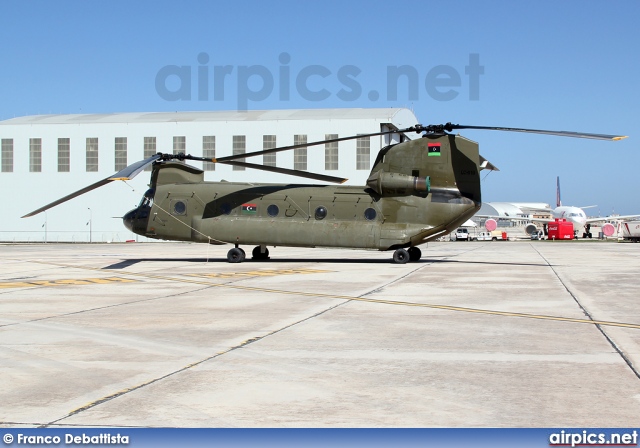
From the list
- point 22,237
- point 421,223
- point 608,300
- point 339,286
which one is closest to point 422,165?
point 421,223

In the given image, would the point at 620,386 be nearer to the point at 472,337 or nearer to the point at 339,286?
the point at 472,337

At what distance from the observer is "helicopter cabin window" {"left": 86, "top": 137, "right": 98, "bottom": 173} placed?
214 feet

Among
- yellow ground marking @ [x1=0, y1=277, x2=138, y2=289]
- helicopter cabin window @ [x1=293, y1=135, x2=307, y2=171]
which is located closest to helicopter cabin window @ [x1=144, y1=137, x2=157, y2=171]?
helicopter cabin window @ [x1=293, y1=135, x2=307, y2=171]

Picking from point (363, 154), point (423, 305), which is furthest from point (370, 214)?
point (363, 154)

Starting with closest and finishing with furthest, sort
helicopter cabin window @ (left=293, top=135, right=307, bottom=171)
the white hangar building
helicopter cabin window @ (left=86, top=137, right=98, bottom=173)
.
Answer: the white hangar building < helicopter cabin window @ (left=293, top=135, right=307, bottom=171) < helicopter cabin window @ (left=86, top=137, right=98, bottom=173)

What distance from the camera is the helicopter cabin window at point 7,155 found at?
6744cm

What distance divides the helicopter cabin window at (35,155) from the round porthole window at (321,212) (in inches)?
1922

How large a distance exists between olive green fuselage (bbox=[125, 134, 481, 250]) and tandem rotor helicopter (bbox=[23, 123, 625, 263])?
0.04 m

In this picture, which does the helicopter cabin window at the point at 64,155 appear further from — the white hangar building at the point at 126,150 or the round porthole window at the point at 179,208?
the round porthole window at the point at 179,208

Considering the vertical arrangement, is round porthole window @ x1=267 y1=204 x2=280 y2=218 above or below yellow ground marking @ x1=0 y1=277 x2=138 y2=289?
above

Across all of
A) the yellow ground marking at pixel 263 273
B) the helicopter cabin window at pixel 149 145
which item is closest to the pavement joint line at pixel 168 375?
the yellow ground marking at pixel 263 273

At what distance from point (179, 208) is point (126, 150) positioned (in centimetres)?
4001

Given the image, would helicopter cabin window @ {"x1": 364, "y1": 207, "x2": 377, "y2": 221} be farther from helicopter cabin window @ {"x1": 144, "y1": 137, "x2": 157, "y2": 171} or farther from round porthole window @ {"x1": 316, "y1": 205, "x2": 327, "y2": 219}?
helicopter cabin window @ {"x1": 144, "y1": 137, "x2": 157, "y2": 171}

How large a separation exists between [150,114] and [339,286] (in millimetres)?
55844
